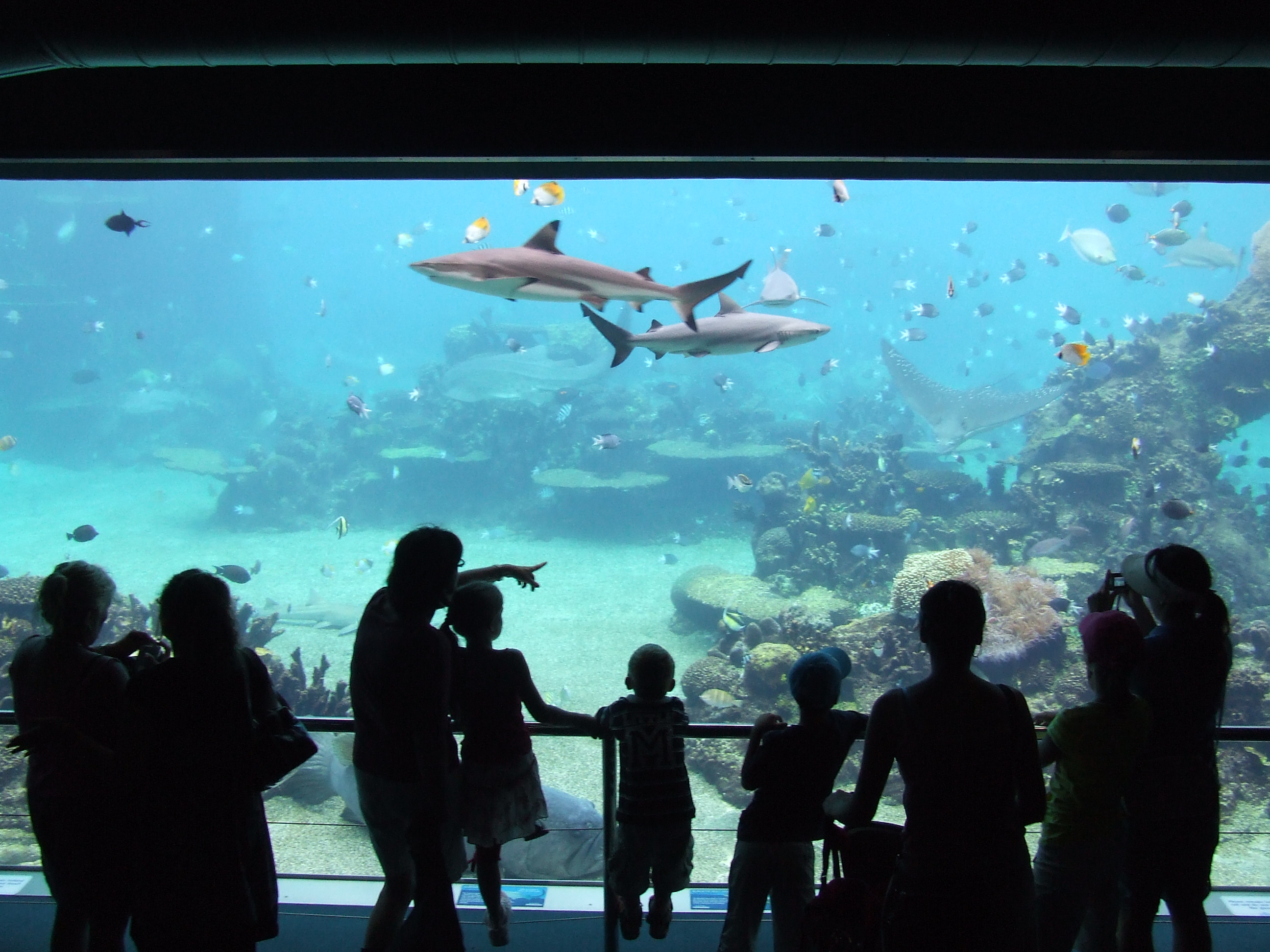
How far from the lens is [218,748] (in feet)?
6.26

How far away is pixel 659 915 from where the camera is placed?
235cm

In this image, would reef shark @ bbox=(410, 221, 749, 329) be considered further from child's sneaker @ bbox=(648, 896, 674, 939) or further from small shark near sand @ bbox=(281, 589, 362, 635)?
small shark near sand @ bbox=(281, 589, 362, 635)

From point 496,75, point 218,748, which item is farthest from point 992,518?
point 218,748

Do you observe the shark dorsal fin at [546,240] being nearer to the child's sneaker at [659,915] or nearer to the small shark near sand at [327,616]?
the child's sneaker at [659,915]

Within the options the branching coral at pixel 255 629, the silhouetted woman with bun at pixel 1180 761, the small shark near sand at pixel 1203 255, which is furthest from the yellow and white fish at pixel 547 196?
the small shark near sand at pixel 1203 255

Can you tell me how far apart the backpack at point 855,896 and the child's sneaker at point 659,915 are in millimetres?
682

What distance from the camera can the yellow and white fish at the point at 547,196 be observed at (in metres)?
7.93

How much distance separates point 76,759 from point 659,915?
196 centimetres

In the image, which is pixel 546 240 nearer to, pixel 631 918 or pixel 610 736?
pixel 610 736

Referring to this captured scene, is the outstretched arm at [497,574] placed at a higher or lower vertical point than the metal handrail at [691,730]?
higher

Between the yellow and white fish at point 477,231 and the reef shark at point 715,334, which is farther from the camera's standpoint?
the yellow and white fish at point 477,231

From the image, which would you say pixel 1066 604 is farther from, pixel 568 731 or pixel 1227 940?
pixel 568 731

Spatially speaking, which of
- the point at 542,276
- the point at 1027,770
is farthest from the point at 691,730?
the point at 542,276

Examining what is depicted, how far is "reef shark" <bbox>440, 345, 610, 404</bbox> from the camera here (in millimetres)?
26719
